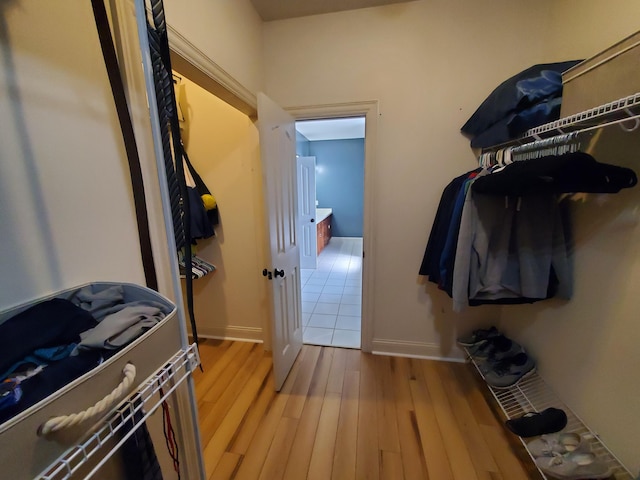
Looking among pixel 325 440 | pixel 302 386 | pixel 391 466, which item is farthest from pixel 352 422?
pixel 302 386

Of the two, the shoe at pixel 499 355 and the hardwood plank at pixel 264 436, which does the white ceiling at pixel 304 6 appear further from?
the hardwood plank at pixel 264 436

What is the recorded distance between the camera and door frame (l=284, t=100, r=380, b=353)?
192 centimetres

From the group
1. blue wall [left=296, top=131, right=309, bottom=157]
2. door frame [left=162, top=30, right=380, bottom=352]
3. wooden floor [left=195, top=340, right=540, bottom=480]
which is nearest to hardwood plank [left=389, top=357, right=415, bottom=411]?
wooden floor [left=195, top=340, right=540, bottom=480]

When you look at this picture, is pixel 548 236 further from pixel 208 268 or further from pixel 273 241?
pixel 208 268

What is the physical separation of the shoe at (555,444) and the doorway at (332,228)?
1.33 metres

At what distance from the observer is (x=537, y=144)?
3.97ft

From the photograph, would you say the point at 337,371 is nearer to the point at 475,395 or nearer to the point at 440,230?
the point at 475,395

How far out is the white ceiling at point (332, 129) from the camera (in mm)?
4512

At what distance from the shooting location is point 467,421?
1619 mm

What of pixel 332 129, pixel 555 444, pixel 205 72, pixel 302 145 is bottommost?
pixel 555 444

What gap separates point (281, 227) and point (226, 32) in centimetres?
116

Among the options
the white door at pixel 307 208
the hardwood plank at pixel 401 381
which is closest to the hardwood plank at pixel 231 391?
the hardwood plank at pixel 401 381

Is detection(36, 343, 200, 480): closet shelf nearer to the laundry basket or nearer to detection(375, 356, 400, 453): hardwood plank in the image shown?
the laundry basket

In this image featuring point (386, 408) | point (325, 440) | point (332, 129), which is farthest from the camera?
point (332, 129)
